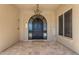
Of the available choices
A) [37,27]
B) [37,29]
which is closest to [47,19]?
[37,27]

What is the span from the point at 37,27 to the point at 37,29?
0.18 metres

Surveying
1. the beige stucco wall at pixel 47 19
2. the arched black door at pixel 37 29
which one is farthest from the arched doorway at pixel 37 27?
the beige stucco wall at pixel 47 19

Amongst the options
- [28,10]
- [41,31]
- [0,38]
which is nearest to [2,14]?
[0,38]

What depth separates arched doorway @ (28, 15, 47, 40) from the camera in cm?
1198

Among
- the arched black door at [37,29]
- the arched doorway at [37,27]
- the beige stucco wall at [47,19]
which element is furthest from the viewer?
the arched black door at [37,29]

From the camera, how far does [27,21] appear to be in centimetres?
1175

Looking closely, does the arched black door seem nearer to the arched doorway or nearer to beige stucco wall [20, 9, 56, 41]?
the arched doorway

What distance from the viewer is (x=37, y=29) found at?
40.3 feet

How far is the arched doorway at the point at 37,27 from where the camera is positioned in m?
12.0

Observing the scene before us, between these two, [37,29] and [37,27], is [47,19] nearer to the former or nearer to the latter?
[37,27]


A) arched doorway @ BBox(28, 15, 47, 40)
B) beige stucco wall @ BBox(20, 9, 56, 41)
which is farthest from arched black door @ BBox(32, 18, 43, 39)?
beige stucco wall @ BBox(20, 9, 56, 41)

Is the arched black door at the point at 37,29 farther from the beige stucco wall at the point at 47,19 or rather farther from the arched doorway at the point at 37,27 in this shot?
the beige stucco wall at the point at 47,19

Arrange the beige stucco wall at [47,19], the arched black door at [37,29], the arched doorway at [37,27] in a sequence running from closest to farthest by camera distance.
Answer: the beige stucco wall at [47,19]
the arched doorway at [37,27]
the arched black door at [37,29]

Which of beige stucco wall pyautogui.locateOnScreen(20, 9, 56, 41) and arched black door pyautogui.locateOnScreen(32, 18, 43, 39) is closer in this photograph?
beige stucco wall pyautogui.locateOnScreen(20, 9, 56, 41)
